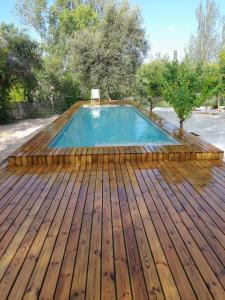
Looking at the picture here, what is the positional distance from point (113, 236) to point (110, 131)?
223 inches

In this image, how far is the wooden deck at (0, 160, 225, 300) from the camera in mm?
1420

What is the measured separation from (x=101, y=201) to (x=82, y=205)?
20cm

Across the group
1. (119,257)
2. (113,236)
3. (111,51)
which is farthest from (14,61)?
(119,257)

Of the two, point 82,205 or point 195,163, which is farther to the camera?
point 195,163

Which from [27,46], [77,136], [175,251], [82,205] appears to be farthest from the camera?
[27,46]

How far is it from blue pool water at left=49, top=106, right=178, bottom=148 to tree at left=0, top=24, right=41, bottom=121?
2.70 meters

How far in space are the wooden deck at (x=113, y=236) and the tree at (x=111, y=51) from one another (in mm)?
11703

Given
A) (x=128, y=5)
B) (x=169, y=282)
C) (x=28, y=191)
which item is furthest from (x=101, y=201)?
(x=128, y=5)

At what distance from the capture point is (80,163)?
3695 millimetres

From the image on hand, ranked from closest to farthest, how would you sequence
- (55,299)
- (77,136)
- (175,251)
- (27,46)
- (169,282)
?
(55,299) → (169,282) → (175,251) → (77,136) → (27,46)

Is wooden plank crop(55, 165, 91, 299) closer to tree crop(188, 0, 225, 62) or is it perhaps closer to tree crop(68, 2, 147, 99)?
tree crop(68, 2, 147, 99)

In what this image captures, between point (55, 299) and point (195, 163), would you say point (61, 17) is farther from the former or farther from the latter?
point (55, 299)

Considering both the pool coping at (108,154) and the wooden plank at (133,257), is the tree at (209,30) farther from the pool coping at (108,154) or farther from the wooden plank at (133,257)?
the wooden plank at (133,257)

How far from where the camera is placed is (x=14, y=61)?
9578 millimetres
